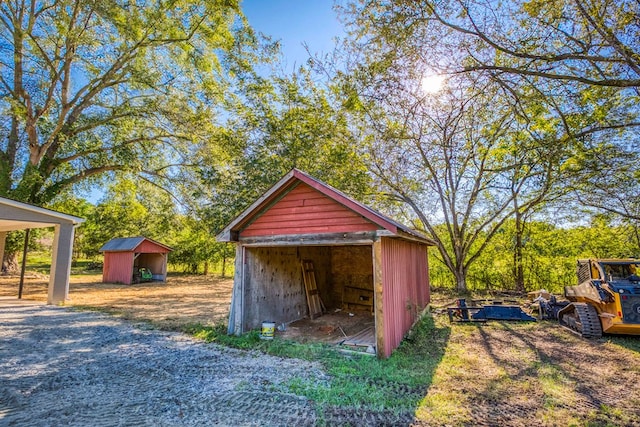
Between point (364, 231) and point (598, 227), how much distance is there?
47.4 feet

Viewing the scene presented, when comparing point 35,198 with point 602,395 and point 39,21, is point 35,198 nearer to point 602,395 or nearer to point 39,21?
point 39,21

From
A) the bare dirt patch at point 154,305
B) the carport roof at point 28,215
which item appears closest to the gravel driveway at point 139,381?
the bare dirt patch at point 154,305

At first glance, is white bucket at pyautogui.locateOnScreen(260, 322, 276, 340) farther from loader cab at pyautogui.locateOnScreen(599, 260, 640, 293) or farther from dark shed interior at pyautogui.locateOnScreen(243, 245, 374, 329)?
loader cab at pyautogui.locateOnScreen(599, 260, 640, 293)

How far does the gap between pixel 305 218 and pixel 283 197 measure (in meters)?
0.81

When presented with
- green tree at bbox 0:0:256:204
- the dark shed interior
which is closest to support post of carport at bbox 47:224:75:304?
green tree at bbox 0:0:256:204

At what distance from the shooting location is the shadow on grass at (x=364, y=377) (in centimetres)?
363

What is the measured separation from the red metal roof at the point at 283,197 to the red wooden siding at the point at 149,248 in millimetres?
15035

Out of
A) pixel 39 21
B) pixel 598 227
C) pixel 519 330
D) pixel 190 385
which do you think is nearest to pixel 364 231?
pixel 190 385

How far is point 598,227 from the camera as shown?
1416cm

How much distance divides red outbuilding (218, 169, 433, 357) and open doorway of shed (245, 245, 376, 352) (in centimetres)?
3

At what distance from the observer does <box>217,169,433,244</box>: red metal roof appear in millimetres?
5844

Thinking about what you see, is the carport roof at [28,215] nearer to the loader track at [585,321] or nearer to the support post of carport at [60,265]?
the support post of carport at [60,265]

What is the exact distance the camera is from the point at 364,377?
4762mm

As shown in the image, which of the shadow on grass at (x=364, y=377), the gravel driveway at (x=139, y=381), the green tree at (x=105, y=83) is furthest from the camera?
the green tree at (x=105, y=83)
